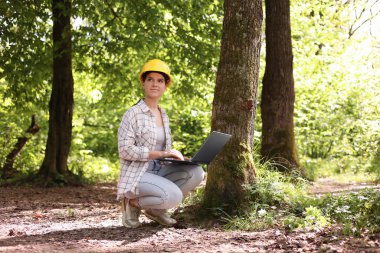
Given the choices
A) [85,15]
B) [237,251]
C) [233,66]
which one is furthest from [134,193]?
[85,15]

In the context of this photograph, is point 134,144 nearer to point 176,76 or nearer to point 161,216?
point 161,216

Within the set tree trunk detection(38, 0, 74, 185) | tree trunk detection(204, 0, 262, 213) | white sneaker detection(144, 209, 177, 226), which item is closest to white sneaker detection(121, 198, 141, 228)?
white sneaker detection(144, 209, 177, 226)

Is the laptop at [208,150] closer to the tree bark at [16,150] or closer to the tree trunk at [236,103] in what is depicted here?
the tree trunk at [236,103]

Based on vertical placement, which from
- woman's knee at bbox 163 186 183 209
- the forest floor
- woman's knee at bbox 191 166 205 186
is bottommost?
the forest floor

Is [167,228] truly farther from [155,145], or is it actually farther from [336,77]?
[336,77]

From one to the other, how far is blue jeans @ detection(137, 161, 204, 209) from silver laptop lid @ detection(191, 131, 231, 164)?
0.40m

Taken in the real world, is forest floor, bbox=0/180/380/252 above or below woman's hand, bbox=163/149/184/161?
below

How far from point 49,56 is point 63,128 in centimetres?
170

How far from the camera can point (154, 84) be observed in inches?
234

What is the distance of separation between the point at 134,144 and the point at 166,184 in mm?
534

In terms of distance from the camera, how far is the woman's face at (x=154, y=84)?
5.94 m

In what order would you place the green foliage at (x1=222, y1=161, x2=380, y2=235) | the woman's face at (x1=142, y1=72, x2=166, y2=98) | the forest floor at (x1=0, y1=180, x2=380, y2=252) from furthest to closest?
the woman's face at (x1=142, y1=72, x2=166, y2=98) → the green foliage at (x1=222, y1=161, x2=380, y2=235) → the forest floor at (x1=0, y1=180, x2=380, y2=252)

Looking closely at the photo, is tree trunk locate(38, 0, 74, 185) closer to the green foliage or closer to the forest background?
the forest background

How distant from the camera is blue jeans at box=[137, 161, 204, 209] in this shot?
568 cm
